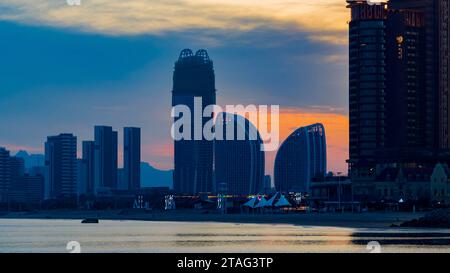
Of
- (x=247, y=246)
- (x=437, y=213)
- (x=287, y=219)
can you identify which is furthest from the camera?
(x=287, y=219)

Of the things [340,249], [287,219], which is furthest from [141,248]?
[287,219]
